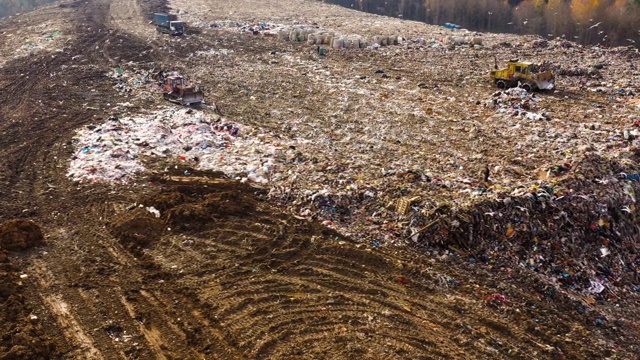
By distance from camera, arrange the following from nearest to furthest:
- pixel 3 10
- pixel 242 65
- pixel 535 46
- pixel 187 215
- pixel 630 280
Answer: pixel 630 280
pixel 187 215
pixel 242 65
pixel 535 46
pixel 3 10

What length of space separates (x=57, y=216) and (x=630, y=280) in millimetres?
9555

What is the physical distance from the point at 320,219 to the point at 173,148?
4654 millimetres

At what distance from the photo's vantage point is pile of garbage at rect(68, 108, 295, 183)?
34.3 ft

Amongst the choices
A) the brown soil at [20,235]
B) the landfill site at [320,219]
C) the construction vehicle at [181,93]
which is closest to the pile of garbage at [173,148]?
the landfill site at [320,219]

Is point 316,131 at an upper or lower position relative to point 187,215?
upper

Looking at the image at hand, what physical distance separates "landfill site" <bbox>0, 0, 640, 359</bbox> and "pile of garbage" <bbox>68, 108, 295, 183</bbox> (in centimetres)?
6

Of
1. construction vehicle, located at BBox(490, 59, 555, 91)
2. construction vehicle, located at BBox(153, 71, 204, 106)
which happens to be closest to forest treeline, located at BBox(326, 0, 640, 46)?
construction vehicle, located at BBox(490, 59, 555, 91)

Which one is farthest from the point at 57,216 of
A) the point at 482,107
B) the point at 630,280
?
the point at 482,107

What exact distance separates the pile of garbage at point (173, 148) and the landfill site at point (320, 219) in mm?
61

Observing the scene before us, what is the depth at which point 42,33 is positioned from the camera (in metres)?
24.6

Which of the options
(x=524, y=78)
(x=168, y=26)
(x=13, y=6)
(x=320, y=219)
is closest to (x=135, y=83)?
(x=168, y=26)

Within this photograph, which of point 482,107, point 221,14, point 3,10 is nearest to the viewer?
point 482,107

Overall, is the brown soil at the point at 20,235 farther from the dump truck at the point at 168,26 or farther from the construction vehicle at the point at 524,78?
the dump truck at the point at 168,26

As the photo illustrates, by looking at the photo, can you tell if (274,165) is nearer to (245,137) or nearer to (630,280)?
(245,137)
